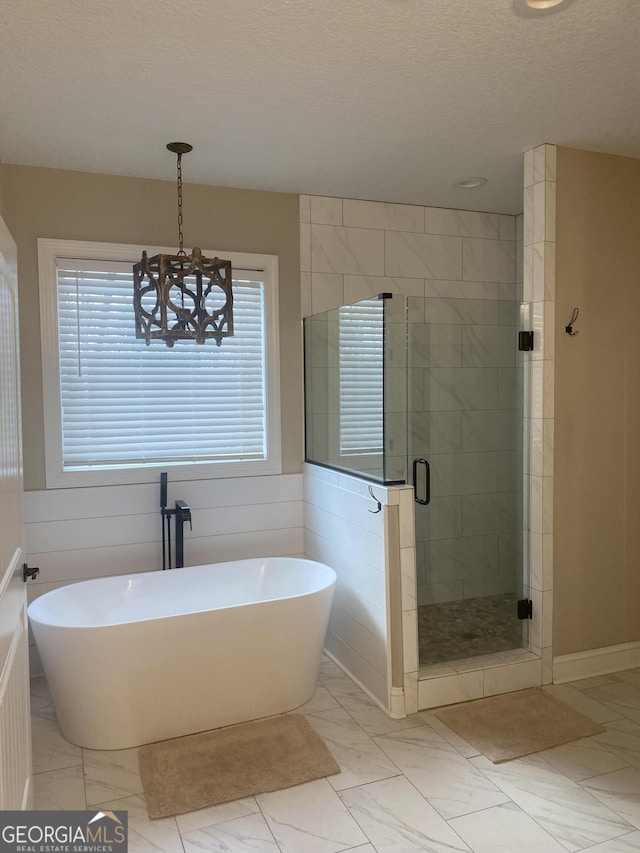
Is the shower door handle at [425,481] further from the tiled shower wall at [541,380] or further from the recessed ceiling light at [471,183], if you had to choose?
the recessed ceiling light at [471,183]

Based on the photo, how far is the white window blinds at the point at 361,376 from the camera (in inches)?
125

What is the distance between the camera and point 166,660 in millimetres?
2883

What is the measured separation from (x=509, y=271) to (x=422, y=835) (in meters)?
3.59

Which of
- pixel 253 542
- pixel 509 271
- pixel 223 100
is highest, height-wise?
pixel 223 100

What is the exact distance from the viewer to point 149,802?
2.50 metres

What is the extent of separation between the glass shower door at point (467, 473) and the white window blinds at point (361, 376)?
176 mm

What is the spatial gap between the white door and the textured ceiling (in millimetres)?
811

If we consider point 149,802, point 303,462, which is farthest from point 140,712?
point 303,462

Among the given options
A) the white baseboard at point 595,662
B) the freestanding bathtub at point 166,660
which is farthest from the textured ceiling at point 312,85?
the white baseboard at point 595,662

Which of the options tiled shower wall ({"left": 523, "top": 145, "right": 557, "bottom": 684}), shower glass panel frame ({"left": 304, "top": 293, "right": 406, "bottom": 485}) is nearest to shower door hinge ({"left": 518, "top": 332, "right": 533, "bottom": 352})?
tiled shower wall ({"left": 523, "top": 145, "right": 557, "bottom": 684})

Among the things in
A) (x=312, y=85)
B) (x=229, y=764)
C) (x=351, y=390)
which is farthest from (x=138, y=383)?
(x=229, y=764)

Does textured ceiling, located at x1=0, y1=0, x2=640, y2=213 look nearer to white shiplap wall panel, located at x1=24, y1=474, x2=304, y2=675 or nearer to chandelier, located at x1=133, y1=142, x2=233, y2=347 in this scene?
chandelier, located at x1=133, y1=142, x2=233, y2=347

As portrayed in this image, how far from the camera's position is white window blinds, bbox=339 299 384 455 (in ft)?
10.4

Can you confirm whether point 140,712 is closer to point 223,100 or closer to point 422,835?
point 422,835
